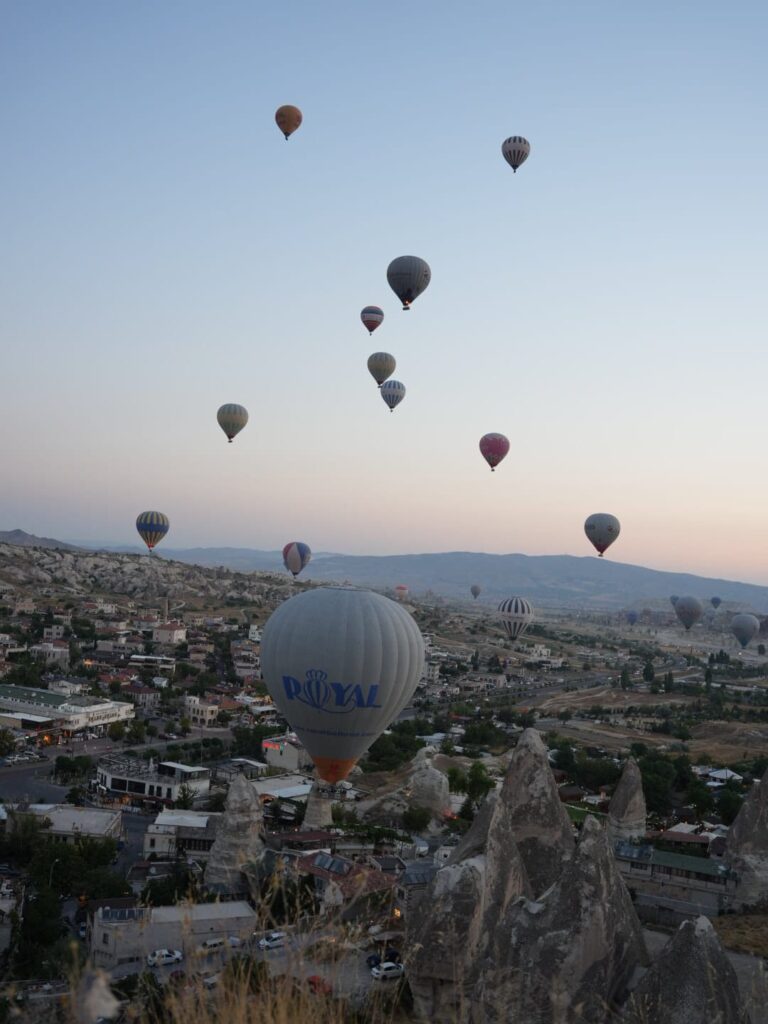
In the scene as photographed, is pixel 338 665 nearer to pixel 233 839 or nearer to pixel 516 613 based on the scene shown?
pixel 233 839

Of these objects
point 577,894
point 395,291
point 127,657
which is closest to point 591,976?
point 577,894

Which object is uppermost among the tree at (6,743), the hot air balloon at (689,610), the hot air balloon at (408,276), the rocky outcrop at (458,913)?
the hot air balloon at (408,276)

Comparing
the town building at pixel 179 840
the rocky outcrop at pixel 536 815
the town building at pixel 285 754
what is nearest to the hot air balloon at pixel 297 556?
the town building at pixel 285 754

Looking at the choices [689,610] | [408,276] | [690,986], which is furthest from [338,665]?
[689,610]

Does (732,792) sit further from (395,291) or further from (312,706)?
(395,291)

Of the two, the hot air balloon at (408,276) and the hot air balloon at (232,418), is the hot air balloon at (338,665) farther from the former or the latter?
the hot air balloon at (232,418)
